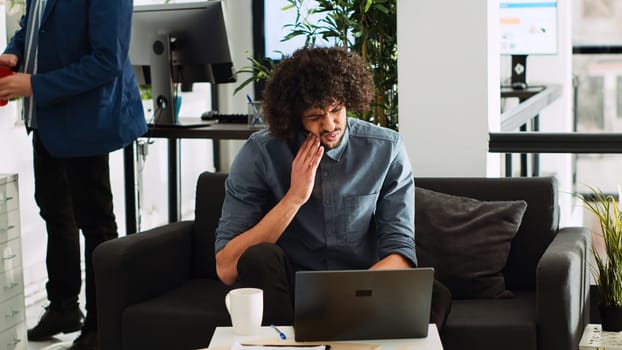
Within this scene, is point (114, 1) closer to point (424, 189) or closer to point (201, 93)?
point (424, 189)

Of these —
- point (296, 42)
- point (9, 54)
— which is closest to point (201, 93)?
point (296, 42)

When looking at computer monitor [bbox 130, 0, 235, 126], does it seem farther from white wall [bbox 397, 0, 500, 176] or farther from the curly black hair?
the curly black hair

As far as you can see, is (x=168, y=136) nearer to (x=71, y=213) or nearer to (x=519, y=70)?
(x=71, y=213)

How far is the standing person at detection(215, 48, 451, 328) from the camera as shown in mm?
2525

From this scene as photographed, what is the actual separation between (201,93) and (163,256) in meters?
3.75

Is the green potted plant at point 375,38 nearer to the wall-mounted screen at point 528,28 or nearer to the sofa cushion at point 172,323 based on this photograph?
the sofa cushion at point 172,323

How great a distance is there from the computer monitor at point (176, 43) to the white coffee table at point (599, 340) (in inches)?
81.4

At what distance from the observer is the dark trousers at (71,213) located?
349 centimetres

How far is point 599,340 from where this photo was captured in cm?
289

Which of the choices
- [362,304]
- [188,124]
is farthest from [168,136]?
[362,304]

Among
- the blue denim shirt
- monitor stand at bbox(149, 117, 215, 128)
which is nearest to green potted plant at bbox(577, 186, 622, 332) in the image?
the blue denim shirt

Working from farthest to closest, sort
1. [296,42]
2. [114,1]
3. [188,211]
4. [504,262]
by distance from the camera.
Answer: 1. [188,211]
2. [296,42]
3. [114,1]
4. [504,262]

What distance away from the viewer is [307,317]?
200 cm

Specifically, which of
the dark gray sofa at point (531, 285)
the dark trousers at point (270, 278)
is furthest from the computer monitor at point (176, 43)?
the dark trousers at point (270, 278)
